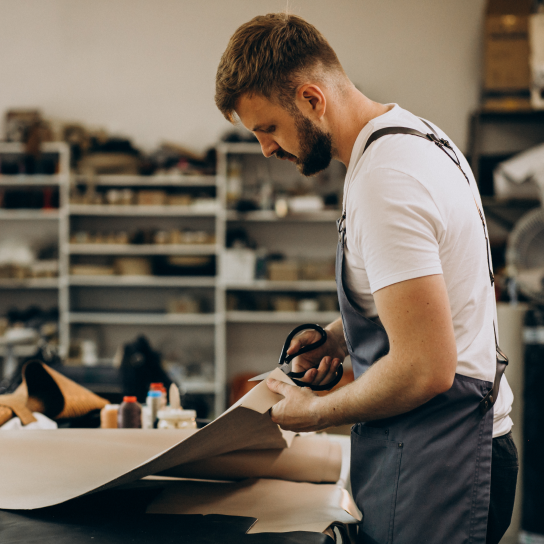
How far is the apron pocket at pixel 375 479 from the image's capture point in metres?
0.96

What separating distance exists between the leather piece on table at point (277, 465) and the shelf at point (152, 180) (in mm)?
3831

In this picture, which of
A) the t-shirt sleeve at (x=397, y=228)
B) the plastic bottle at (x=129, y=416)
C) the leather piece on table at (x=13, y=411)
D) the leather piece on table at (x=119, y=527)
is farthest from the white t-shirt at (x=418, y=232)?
the leather piece on table at (x=13, y=411)

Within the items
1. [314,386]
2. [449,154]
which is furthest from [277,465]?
[449,154]

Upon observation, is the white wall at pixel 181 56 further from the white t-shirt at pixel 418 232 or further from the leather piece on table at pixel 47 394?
the white t-shirt at pixel 418 232

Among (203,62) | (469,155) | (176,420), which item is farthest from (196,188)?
(176,420)

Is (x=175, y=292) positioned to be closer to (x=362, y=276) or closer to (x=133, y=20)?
(x=133, y=20)

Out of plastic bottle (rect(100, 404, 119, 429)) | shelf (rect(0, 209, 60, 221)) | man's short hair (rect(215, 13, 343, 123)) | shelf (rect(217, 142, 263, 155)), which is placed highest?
shelf (rect(217, 142, 263, 155))

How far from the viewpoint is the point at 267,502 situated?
111 cm

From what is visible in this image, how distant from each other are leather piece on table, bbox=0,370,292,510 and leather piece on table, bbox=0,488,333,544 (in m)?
0.03

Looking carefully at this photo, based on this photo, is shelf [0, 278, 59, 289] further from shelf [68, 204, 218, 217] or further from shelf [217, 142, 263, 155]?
shelf [217, 142, 263, 155]

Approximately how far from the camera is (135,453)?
1.18m

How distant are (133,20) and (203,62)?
0.79 m

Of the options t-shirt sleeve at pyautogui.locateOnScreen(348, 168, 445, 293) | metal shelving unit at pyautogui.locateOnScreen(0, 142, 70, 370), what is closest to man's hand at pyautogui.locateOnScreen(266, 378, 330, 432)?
t-shirt sleeve at pyautogui.locateOnScreen(348, 168, 445, 293)

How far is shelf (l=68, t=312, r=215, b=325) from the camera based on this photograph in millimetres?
4926
